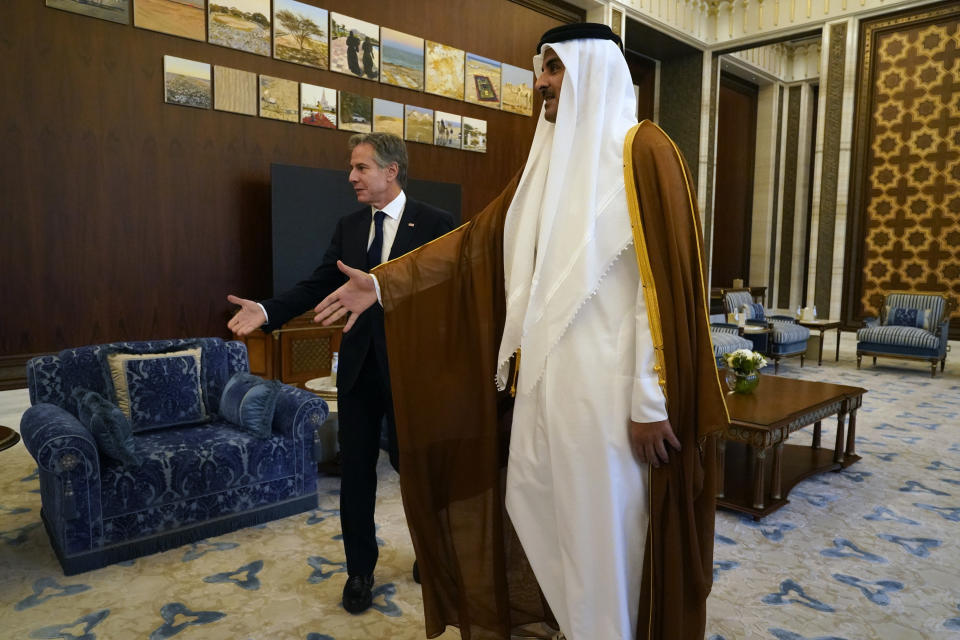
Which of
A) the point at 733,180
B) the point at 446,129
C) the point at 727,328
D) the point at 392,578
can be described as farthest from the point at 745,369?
the point at 733,180

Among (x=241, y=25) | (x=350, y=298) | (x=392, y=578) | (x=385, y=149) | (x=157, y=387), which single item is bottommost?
(x=392, y=578)

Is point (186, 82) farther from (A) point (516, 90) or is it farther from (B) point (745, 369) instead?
(B) point (745, 369)

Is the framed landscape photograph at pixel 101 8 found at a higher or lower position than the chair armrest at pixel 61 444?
higher

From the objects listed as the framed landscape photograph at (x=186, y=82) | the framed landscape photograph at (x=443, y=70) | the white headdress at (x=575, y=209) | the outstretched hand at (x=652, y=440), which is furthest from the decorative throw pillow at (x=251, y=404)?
the framed landscape photograph at (x=443, y=70)

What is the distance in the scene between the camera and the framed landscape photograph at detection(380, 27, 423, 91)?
6500 mm

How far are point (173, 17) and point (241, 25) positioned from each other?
552mm

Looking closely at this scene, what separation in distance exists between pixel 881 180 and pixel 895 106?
1.02m

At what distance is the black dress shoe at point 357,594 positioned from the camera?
2191mm

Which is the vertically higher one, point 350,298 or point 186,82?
point 186,82

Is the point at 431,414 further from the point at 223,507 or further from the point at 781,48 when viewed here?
the point at 781,48

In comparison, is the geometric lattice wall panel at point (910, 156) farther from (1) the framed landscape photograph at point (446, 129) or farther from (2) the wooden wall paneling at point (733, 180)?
(1) the framed landscape photograph at point (446, 129)

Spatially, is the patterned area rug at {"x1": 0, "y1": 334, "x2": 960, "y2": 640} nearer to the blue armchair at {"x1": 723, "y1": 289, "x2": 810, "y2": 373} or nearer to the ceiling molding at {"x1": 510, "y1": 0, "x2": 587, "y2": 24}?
the blue armchair at {"x1": 723, "y1": 289, "x2": 810, "y2": 373}

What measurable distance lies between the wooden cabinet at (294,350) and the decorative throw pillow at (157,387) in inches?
83.9

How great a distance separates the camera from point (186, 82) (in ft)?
17.2
